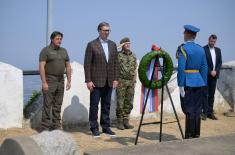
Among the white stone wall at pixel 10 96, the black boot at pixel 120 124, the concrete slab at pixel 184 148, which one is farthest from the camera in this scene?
the black boot at pixel 120 124

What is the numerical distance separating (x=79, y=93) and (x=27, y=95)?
1.02 meters

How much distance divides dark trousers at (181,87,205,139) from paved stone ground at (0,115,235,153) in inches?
27.0

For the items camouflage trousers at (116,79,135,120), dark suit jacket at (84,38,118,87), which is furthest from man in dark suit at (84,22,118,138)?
camouflage trousers at (116,79,135,120)

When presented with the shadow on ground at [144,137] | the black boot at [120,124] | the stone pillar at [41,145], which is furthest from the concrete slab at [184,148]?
the black boot at [120,124]

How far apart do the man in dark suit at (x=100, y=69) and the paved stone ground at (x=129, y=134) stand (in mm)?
321

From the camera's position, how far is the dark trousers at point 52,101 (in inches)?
264

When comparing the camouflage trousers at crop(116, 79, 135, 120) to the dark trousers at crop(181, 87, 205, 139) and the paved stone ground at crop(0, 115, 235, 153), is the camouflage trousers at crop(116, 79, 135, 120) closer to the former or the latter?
the paved stone ground at crop(0, 115, 235, 153)

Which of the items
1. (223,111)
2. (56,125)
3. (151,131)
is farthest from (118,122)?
(223,111)

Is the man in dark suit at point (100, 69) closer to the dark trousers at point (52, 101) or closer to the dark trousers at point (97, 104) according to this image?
the dark trousers at point (97, 104)

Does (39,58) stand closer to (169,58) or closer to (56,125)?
(56,125)

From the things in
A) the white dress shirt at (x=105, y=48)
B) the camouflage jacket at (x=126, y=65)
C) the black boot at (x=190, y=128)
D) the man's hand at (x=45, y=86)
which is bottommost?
the black boot at (x=190, y=128)

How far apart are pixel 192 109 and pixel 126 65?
1861mm

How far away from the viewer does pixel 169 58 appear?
6.32 metres

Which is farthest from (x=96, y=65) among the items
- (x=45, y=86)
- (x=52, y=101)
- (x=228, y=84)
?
(x=228, y=84)
